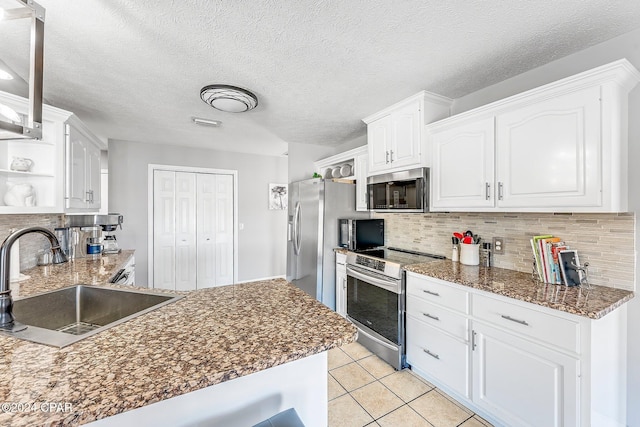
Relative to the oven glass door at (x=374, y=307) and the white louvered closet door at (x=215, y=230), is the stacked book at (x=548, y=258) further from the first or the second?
the white louvered closet door at (x=215, y=230)

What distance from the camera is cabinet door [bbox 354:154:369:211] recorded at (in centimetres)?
316

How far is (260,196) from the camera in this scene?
4.96 meters

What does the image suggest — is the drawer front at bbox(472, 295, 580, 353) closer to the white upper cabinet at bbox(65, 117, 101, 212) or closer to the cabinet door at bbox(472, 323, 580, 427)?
the cabinet door at bbox(472, 323, 580, 427)

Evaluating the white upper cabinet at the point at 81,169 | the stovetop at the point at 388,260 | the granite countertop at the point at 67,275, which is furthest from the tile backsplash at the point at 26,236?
the stovetop at the point at 388,260

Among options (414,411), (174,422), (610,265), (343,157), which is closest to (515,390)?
(414,411)

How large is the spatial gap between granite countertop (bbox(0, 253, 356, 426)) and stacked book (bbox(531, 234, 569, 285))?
1487mm

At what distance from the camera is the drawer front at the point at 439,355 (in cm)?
183

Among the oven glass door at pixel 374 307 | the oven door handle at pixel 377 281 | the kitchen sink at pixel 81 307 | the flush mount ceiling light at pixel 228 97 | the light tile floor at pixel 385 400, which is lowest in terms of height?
the light tile floor at pixel 385 400

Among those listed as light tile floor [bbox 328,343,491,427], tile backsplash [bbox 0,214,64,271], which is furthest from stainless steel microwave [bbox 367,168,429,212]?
tile backsplash [bbox 0,214,64,271]

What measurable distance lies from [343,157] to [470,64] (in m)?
1.81

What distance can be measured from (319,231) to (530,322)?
6.69 ft

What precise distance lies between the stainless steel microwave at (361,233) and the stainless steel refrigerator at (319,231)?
11 cm

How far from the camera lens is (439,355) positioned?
1.98 meters

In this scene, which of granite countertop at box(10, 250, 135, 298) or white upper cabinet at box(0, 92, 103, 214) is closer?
granite countertop at box(10, 250, 135, 298)
